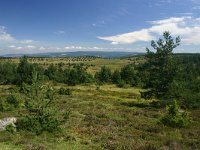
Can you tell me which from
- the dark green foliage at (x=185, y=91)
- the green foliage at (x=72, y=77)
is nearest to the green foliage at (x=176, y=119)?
the dark green foliage at (x=185, y=91)

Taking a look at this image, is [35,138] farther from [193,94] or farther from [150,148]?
[193,94]

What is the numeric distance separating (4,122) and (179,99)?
2579 cm

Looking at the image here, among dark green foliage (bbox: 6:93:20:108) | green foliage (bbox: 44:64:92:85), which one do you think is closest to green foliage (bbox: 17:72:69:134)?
dark green foliage (bbox: 6:93:20:108)

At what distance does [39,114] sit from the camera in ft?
69.7

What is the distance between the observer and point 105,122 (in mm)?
26875

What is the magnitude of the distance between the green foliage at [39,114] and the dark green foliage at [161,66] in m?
26.3

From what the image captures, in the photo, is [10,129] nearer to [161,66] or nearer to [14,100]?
[14,100]

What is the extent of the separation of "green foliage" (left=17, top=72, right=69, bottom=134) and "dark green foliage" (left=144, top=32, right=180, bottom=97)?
1036 inches

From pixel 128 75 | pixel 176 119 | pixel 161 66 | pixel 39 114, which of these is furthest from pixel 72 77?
pixel 39 114

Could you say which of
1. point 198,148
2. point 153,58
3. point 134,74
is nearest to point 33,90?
point 198,148

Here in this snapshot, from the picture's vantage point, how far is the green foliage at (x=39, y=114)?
20.8m

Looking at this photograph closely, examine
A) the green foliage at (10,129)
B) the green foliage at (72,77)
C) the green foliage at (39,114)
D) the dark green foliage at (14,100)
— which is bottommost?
the green foliage at (72,77)

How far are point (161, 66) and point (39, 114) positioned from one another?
2905cm

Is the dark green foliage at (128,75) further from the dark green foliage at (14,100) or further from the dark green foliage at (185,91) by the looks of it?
the dark green foliage at (14,100)
